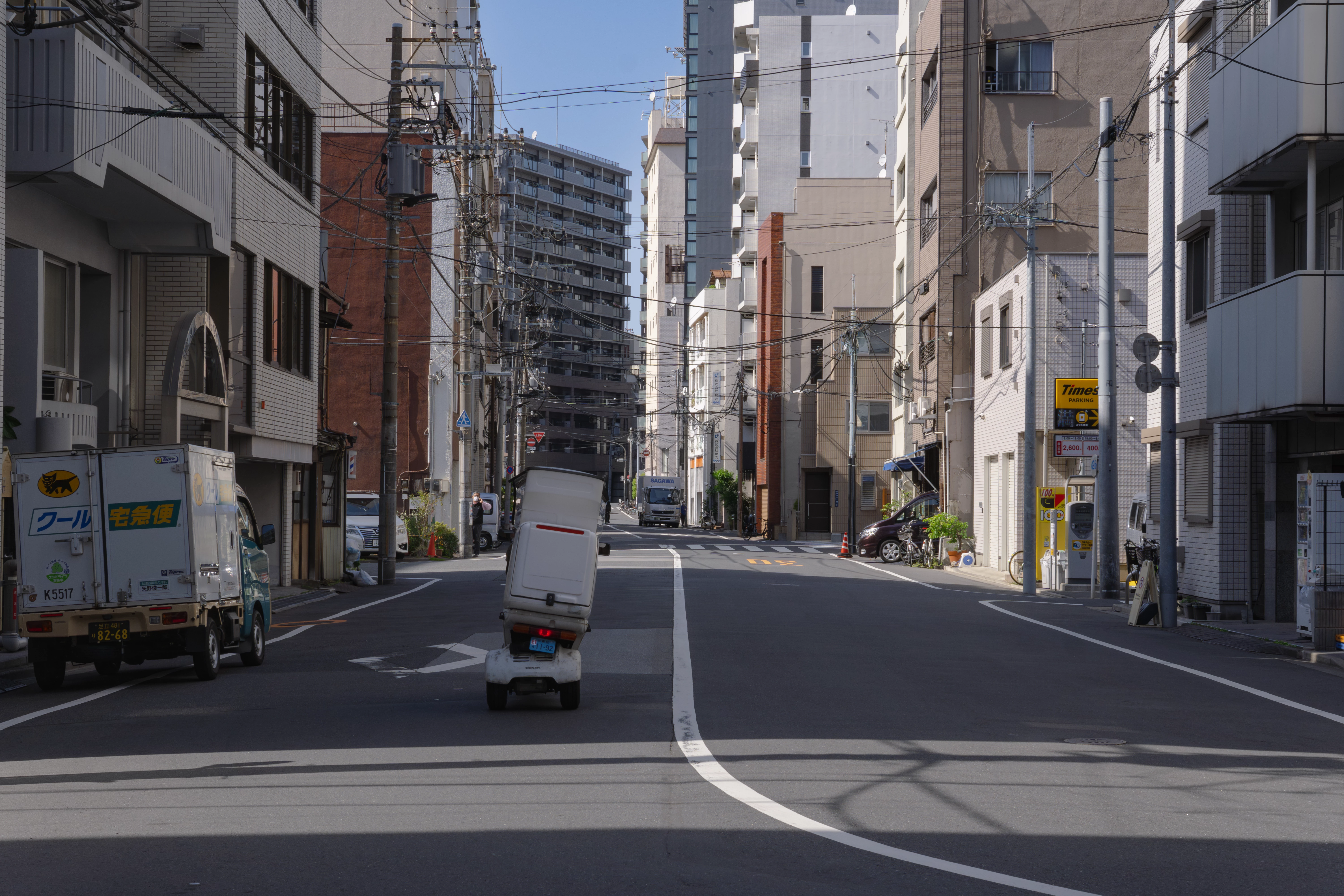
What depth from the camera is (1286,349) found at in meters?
18.9

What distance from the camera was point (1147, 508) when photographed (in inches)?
1092

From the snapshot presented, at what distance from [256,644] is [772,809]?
960 centimetres

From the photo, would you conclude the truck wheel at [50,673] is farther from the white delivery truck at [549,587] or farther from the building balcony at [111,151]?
the building balcony at [111,151]

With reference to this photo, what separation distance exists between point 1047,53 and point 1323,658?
109 feet

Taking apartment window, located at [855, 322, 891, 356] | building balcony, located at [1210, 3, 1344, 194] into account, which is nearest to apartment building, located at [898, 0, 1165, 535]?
apartment window, located at [855, 322, 891, 356]

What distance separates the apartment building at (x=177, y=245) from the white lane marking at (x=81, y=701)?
4.23 metres

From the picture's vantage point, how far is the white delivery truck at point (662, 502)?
90062 millimetres

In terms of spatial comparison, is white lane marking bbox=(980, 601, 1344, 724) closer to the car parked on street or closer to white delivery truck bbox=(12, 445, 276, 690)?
white delivery truck bbox=(12, 445, 276, 690)

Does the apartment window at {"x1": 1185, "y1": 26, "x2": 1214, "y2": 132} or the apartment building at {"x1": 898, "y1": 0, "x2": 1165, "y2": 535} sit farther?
the apartment building at {"x1": 898, "y1": 0, "x2": 1165, "y2": 535}

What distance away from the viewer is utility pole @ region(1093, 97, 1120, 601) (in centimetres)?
2658

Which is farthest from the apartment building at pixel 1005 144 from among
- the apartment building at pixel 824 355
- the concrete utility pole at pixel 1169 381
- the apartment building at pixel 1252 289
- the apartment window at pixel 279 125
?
the apartment window at pixel 279 125

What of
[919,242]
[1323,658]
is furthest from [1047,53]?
[1323,658]

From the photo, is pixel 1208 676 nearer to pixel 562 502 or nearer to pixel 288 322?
pixel 562 502

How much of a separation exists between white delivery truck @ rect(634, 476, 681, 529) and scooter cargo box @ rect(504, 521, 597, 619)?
259ft
